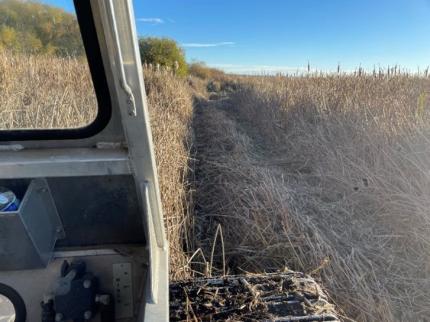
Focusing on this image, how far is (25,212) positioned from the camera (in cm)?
118

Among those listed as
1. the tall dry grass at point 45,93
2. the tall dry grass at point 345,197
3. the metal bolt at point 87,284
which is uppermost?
the tall dry grass at point 45,93

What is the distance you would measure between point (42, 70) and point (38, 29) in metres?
0.22

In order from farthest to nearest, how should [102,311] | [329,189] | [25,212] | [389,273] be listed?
1. [329,189]
2. [389,273]
3. [102,311]
4. [25,212]

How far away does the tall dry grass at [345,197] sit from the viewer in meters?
2.50

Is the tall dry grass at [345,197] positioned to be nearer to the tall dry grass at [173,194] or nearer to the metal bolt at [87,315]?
the tall dry grass at [173,194]

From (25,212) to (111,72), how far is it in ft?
1.79

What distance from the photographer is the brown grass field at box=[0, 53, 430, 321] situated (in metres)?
1.37

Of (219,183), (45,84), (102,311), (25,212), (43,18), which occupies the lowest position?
(219,183)

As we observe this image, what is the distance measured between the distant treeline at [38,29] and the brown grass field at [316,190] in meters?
0.06

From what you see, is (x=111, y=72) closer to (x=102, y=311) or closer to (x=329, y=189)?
(x=102, y=311)

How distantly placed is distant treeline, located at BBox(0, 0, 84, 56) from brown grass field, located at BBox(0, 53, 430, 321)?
6 cm

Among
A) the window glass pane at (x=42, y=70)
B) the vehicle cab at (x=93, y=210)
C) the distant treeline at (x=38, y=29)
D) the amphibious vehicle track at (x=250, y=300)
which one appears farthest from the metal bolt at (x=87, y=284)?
the distant treeline at (x=38, y=29)

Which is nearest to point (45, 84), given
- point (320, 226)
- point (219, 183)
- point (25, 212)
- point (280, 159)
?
point (25, 212)

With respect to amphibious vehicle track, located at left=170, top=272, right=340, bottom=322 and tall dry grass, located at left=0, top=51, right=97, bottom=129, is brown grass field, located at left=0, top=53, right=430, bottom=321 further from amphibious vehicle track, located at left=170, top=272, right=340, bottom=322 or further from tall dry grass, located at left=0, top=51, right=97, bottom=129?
amphibious vehicle track, located at left=170, top=272, right=340, bottom=322
